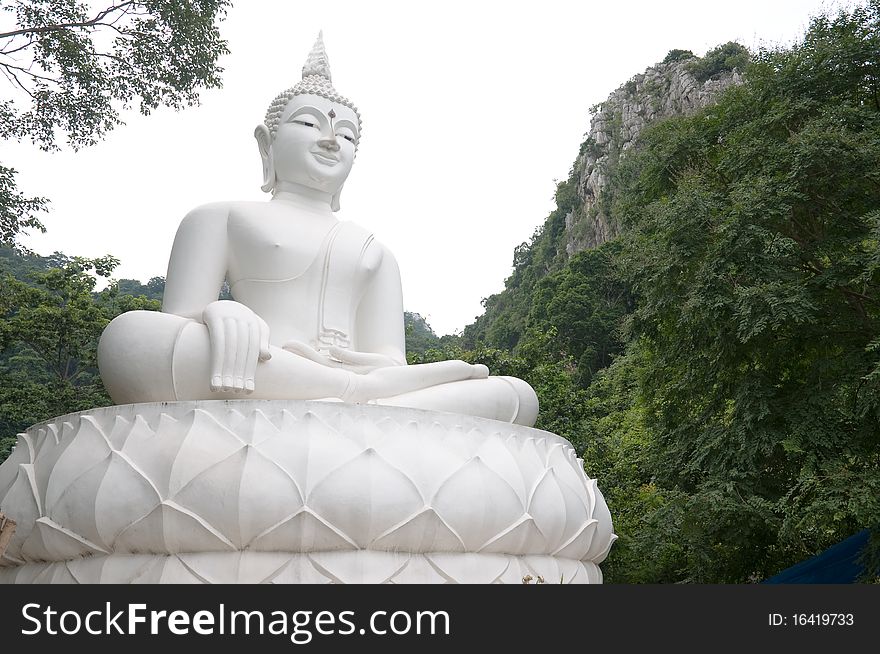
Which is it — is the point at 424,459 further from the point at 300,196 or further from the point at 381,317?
the point at 300,196

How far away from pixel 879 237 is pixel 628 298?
21658 millimetres

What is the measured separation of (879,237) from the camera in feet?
22.1

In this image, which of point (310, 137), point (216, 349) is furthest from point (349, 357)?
point (310, 137)

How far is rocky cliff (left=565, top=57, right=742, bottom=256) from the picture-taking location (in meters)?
37.1

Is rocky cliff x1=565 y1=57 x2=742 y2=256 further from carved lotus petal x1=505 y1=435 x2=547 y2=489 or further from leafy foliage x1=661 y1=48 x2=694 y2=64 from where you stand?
carved lotus petal x1=505 y1=435 x2=547 y2=489

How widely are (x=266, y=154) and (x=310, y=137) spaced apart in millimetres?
379

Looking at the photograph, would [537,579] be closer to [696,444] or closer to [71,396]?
[696,444]

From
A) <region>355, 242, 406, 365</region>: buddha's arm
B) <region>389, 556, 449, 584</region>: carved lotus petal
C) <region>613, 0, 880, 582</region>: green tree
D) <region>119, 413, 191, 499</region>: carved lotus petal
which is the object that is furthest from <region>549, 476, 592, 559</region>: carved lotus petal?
<region>613, 0, 880, 582</region>: green tree

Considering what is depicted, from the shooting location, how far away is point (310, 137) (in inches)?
218

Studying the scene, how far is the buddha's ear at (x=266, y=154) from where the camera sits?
18.7 feet

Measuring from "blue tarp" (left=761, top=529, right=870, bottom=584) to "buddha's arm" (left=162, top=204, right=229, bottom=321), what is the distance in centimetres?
478

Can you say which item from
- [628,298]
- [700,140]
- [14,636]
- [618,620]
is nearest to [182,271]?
[14,636]

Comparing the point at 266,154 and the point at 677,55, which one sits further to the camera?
the point at 677,55

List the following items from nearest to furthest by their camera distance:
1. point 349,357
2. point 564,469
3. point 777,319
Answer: point 564,469 → point 349,357 → point 777,319
